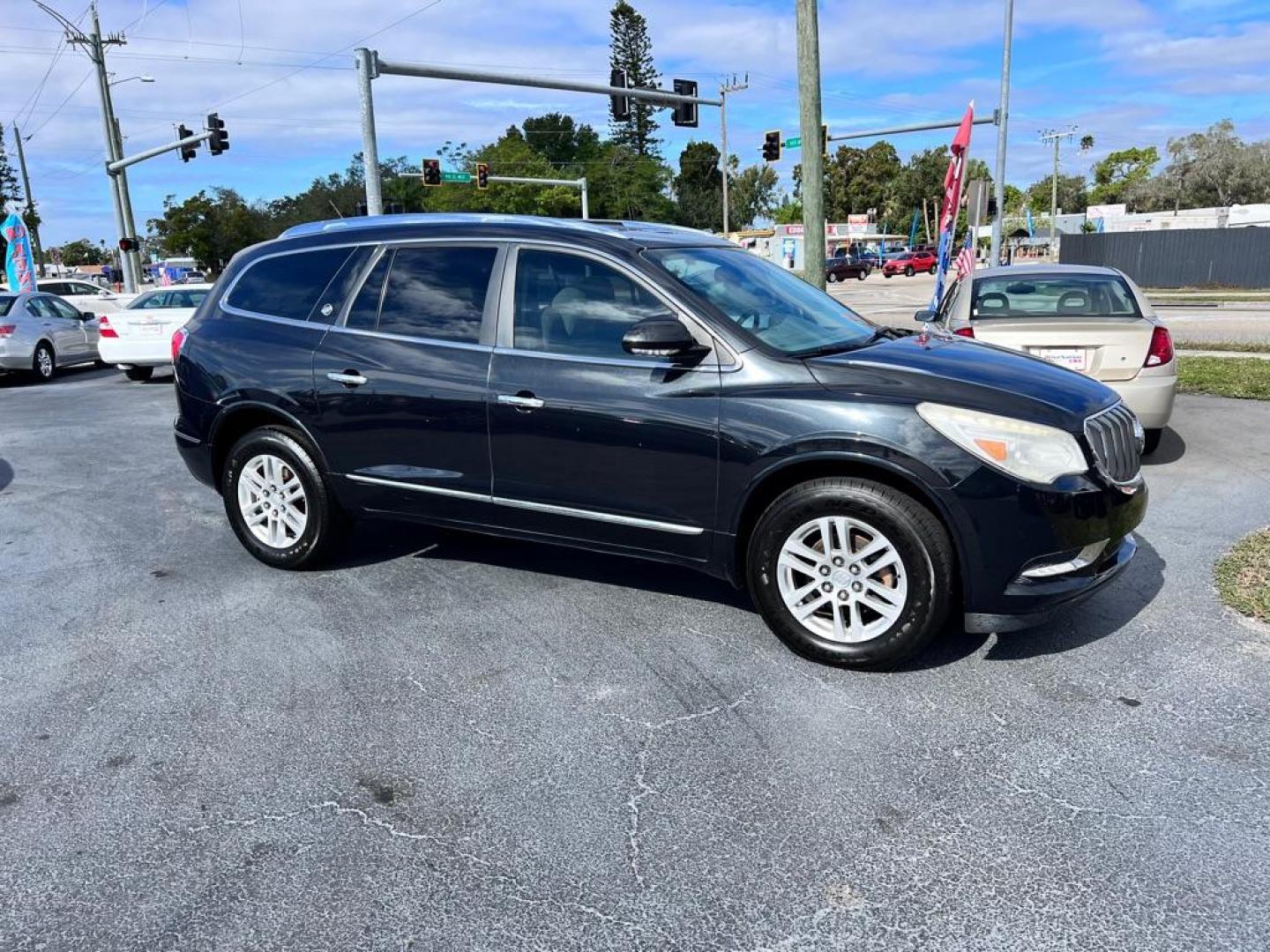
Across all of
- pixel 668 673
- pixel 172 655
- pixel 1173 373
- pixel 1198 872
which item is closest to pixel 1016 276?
pixel 1173 373

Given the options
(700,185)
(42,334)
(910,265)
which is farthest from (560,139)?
(42,334)

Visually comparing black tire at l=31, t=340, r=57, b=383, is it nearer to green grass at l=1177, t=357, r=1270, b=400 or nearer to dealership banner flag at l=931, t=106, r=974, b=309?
dealership banner flag at l=931, t=106, r=974, b=309

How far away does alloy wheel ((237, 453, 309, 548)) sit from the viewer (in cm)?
534

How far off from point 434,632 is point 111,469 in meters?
5.32

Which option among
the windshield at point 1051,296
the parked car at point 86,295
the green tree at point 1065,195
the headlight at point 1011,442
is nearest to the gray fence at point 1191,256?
the windshield at point 1051,296

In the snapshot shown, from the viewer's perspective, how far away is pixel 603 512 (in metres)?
4.46

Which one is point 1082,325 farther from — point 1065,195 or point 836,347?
point 1065,195

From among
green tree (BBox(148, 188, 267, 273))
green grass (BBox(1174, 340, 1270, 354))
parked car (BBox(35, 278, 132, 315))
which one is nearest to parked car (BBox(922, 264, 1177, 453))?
green grass (BBox(1174, 340, 1270, 354))

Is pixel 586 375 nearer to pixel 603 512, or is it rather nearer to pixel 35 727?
pixel 603 512

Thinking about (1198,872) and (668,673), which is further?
(668,673)

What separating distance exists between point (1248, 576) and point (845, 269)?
54.2 m

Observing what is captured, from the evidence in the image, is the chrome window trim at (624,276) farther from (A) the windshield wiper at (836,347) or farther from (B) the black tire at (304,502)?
(B) the black tire at (304,502)

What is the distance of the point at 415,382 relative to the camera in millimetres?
4793

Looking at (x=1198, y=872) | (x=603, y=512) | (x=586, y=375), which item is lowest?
(x=1198, y=872)
